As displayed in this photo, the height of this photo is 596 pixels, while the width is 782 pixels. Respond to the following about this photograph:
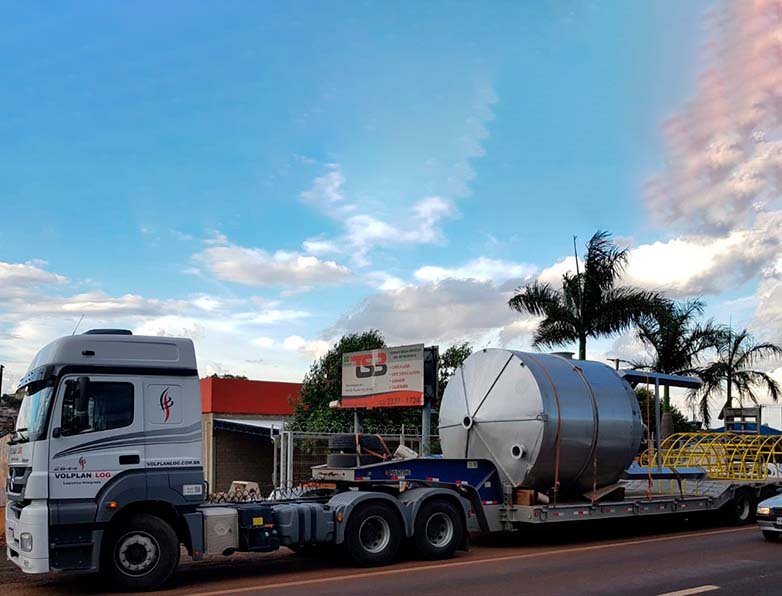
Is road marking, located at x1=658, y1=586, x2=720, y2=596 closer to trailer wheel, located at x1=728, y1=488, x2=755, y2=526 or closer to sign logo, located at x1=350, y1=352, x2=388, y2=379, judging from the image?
trailer wheel, located at x1=728, y1=488, x2=755, y2=526

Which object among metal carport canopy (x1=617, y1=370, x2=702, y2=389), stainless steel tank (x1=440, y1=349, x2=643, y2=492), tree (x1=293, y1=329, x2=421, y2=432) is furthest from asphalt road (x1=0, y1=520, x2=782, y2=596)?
tree (x1=293, y1=329, x2=421, y2=432)

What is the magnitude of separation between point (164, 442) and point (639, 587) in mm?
6273

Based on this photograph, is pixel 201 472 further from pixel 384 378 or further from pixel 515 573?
pixel 384 378

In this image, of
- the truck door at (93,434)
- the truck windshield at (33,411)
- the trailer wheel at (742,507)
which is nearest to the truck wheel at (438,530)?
the truck door at (93,434)

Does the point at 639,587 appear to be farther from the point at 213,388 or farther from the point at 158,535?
the point at 213,388

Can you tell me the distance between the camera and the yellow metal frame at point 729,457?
1930cm

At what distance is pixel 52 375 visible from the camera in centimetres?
1073

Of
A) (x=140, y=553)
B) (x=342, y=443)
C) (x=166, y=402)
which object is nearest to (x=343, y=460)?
(x=342, y=443)

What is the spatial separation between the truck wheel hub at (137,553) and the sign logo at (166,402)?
Result: 4.99 ft

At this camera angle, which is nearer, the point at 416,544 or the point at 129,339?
the point at 129,339

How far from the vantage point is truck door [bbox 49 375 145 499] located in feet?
34.7

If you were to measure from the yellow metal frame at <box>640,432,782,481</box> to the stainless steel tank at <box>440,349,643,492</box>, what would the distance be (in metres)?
3.37

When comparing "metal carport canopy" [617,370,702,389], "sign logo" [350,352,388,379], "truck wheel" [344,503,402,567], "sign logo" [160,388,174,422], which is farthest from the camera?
"sign logo" [350,352,388,379]

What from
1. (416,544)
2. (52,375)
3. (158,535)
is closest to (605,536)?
(416,544)
